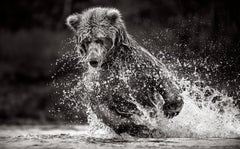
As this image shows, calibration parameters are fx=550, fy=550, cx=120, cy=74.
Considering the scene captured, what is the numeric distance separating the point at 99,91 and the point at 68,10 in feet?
34.2

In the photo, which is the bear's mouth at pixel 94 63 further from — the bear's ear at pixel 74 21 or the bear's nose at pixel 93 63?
the bear's ear at pixel 74 21

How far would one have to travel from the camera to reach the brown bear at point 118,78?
18.1 ft

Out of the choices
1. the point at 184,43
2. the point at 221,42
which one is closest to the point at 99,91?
the point at 184,43

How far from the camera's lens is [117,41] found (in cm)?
562

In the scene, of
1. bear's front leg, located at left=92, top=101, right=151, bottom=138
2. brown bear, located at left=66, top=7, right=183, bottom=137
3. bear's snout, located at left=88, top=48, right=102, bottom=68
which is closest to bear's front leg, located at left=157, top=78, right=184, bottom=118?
brown bear, located at left=66, top=7, right=183, bottom=137

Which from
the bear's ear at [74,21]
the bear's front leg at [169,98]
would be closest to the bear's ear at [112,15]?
the bear's ear at [74,21]

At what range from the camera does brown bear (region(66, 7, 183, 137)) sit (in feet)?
18.1

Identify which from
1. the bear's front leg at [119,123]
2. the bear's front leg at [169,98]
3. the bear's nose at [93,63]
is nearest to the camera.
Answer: the bear's nose at [93,63]

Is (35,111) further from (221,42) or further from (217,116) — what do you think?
(217,116)

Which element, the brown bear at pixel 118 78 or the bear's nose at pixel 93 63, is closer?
the bear's nose at pixel 93 63

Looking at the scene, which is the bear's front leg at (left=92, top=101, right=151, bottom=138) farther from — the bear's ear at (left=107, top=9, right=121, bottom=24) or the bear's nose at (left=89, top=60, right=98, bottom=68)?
the bear's ear at (left=107, top=9, right=121, bottom=24)

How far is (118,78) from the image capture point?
5.58 meters

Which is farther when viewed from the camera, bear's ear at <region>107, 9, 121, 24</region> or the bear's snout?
bear's ear at <region>107, 9, 121, 24</region>

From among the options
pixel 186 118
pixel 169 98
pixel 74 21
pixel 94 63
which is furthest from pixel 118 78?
pixel 186 118
